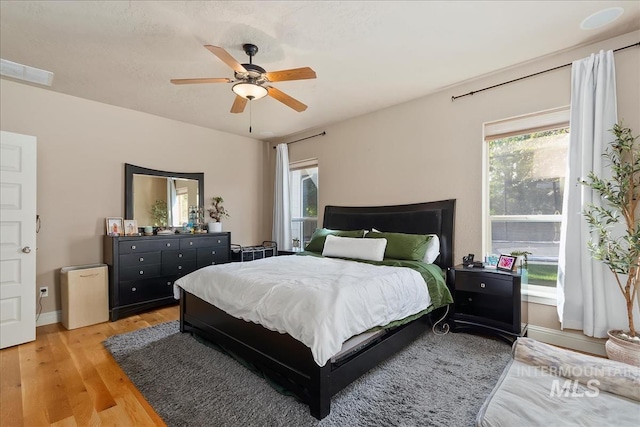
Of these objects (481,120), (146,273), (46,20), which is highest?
(46,20)

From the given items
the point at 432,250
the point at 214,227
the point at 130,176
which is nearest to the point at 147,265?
the point at 214,227

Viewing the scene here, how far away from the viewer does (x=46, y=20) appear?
2225 millimetres

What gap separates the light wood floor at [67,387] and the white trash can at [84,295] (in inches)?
9.6

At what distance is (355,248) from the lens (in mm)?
3389

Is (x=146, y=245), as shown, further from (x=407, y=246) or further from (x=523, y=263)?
(x=523, y=263)

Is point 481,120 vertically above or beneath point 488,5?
beneath

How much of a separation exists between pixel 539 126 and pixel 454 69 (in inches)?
40.3

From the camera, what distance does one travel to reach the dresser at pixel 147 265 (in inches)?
139

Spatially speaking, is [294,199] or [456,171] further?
[294,199]

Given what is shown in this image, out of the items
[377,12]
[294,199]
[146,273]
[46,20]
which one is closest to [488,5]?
[377,12]

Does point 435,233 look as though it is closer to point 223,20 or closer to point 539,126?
point 539,126

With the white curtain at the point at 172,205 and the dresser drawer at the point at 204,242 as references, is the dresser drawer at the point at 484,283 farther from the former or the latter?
the white curtain at the point at 172,205

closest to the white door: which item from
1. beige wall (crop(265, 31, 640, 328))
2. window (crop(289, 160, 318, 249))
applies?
window (crop(289, 160, 318, 249))

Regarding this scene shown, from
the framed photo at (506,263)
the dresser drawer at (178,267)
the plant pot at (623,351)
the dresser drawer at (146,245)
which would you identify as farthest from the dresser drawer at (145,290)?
the plant pot at (623,351)
